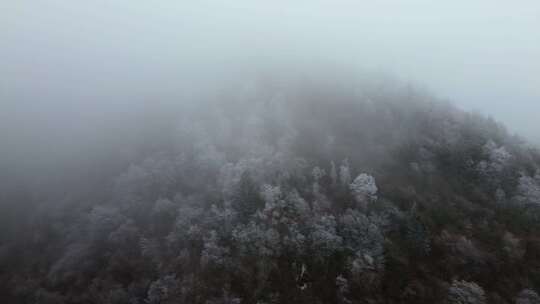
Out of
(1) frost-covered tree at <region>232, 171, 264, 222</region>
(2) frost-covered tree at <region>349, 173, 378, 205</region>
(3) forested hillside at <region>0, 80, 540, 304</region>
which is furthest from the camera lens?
(2) frost-covered tree at <region>349, 173, 378, 205</region>

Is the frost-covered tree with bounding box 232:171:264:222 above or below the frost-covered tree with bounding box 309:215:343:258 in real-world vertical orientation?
above

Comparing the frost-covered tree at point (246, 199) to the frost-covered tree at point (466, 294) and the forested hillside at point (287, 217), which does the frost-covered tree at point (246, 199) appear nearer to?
the forested hillside at point (287, 217)

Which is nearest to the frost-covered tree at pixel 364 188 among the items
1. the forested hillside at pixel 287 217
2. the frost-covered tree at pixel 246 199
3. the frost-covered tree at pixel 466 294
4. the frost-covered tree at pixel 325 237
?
the forested hillside at pixel 287 217

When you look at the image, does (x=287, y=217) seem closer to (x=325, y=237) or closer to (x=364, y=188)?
(x=325, y=237)

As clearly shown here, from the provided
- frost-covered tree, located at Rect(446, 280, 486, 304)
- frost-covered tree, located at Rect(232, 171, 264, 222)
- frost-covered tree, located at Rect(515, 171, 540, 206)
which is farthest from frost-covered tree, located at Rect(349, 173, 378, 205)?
frost-covered tree, located at Rect(515, 171, 540, 206)

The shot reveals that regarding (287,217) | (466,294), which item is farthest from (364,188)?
(466,294)

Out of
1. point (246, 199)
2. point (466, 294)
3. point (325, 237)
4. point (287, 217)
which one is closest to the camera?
point (466, 294)

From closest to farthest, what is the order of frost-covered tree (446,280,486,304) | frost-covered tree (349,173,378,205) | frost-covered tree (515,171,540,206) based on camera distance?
frost-covered tree (446,280,486,304) < frost-covered tree (349,173,378,205) < frost-covered tree (515,171,540,206)

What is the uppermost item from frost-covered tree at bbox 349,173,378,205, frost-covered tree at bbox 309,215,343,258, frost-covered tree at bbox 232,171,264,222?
frost-covered tree at bbox 349,173,378,205

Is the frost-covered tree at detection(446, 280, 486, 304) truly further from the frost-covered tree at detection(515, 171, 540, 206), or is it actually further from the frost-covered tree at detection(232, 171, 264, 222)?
the frost-covered tree at detection(232, 171, 264, 222)

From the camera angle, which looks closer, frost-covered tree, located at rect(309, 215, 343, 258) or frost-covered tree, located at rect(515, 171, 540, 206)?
frost-covered tree, located at rect(309, 215, 343, 258)
